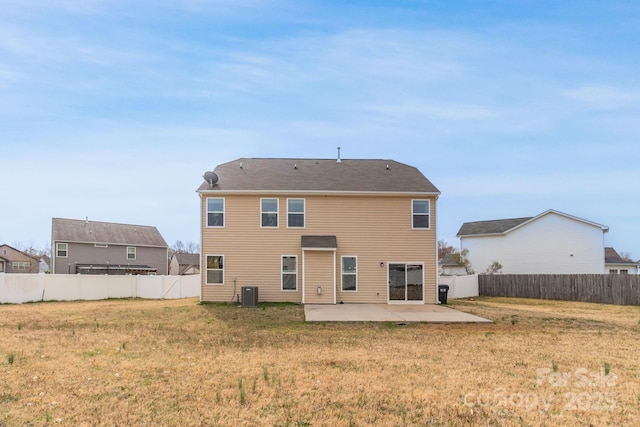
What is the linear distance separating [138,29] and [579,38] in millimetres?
13961

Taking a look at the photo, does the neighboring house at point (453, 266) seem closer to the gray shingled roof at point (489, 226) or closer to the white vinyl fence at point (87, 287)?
the gray shingled roof at point (489, 226)

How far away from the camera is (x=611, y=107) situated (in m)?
19.1

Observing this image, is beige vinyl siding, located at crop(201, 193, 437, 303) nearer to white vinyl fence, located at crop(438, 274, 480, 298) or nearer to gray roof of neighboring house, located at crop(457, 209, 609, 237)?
white vinyl fence, located at crop(438, 274, 480, 298)

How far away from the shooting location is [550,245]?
35250mm

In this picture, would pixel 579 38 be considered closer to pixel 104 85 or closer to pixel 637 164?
pixel 637 164

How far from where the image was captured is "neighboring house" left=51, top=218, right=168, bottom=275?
4141 cm

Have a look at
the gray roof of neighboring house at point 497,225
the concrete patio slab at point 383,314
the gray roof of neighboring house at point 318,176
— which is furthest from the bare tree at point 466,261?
the concrete patio slab at point 383,314

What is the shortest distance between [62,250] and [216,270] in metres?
26.9

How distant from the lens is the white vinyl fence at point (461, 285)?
30.0 meters

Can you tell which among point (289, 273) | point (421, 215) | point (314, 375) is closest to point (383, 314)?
point (289, 273)

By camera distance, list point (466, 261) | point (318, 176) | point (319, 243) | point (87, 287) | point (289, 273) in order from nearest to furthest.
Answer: point (319, 243) → point (289, 273) → point (318, 176) → point (87, 287) → point (466, 261)

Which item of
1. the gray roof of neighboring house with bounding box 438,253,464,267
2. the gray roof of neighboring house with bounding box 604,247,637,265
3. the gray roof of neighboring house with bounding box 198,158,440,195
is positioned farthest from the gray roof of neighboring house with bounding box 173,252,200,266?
the gray roof of neighboring house with bounding box 604,247,637,265

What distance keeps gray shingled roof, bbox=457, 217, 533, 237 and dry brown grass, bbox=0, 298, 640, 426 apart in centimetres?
2361

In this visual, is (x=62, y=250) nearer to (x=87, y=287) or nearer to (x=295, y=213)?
(x=87, y=287)
